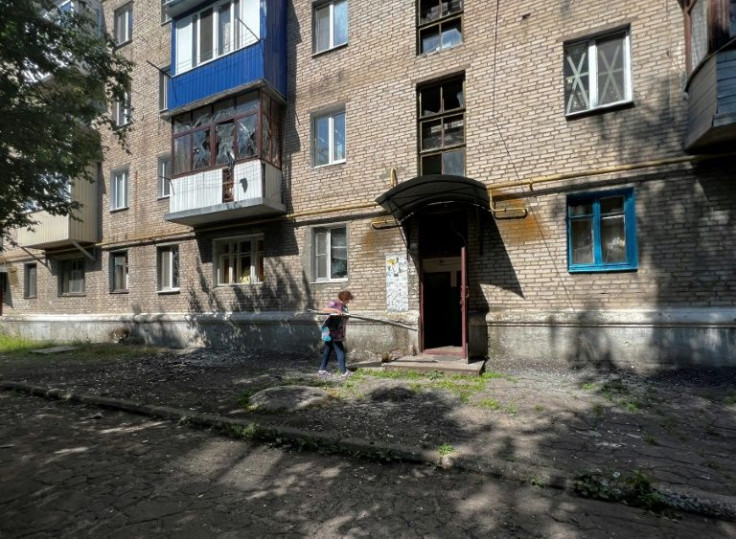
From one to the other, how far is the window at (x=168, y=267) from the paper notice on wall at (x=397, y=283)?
7.11m

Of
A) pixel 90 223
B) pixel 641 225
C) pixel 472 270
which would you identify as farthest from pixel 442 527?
pixel 90 223

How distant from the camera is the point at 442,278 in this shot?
9.12 meters

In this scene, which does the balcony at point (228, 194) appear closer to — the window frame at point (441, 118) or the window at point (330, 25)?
the window at point (330, 25)

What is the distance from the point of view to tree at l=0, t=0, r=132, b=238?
6.01 metres

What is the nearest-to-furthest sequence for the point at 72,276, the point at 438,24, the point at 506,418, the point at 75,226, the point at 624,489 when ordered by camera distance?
the point at 624,489 → the point at 506,418 → the point at 438,24 → the point at 75,226 → the point at 72,276

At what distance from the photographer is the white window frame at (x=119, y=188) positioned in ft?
44.5

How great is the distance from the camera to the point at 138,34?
13.5 m

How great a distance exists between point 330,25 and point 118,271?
Answer: 10.3 m

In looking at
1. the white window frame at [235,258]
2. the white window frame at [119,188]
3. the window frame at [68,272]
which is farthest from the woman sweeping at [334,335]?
the window frame at [68,272]

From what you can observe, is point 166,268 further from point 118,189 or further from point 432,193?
point 432,193

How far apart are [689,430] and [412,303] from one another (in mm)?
5028

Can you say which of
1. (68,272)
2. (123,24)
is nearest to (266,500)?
(68,272)

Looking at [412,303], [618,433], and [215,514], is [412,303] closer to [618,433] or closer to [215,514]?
[618,433]

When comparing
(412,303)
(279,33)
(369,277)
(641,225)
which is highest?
(279,33)
